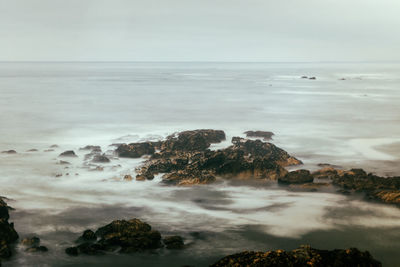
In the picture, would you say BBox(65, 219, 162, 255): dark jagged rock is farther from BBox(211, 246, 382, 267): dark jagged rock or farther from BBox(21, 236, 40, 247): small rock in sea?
BBox(211, 246, 382, 267): dark jagged rock

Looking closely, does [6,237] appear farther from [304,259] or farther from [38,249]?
[304,259]

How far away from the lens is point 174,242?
9.70 metres

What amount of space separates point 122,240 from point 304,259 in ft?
12.5

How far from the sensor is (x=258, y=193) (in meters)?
13.4

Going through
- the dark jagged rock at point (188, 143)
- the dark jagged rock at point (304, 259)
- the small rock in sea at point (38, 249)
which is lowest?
the small rock in sea at point (38, 249)

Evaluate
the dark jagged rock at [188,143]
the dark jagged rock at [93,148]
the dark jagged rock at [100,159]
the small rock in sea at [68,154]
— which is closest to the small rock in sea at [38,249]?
the dark jagged rock at [100,159]

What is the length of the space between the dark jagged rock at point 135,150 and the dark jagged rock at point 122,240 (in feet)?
25.4

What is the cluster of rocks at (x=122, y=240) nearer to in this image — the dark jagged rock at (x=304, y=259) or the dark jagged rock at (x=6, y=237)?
the dark jagged rock at (x=6, y=237)

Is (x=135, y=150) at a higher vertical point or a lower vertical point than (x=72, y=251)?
higher

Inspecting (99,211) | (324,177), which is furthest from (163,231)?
(324,177)

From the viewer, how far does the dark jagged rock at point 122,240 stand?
30.9 feet

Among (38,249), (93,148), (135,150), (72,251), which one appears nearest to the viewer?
(72,251)

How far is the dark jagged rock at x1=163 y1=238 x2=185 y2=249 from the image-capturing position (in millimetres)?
9602

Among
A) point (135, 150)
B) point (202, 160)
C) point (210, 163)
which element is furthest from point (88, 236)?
point (135, 150)
